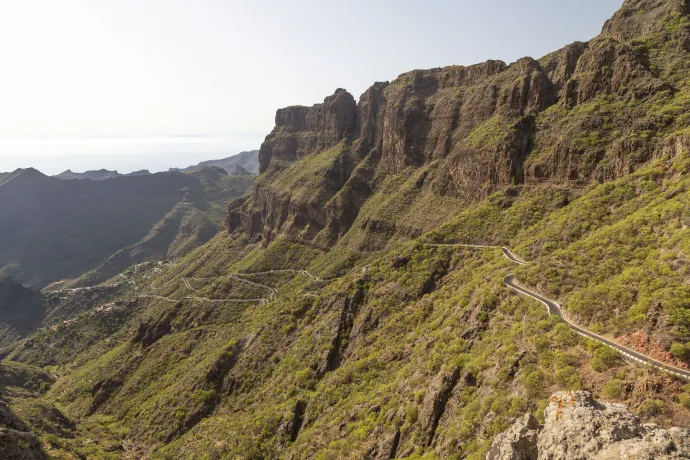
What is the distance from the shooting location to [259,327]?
7019 centimetres

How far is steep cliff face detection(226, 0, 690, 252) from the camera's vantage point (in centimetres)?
5231

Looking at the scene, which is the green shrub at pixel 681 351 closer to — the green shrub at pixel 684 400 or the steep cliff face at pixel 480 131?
the green shrub at pixel 684 400

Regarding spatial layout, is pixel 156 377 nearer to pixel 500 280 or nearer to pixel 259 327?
pixel 259 327

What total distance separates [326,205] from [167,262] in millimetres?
118129

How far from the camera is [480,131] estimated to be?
250 ft

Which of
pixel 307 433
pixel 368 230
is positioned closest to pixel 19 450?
pixel 307 433

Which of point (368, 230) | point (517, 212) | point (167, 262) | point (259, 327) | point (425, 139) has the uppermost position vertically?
point (425, 139)

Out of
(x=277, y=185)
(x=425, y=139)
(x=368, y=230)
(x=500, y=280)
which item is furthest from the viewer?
(x=277, y=185)

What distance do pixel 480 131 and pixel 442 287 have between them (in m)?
41.7

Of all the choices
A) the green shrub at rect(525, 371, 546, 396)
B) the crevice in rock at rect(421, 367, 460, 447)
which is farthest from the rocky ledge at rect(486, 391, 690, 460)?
the crevice in rock at rect(421, 367, 460, 447)

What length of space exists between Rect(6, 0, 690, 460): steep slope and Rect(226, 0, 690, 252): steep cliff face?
1.27ft

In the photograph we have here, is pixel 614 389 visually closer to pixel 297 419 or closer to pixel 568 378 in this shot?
pixel 568 378

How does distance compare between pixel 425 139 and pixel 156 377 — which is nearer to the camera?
pixel 156 377

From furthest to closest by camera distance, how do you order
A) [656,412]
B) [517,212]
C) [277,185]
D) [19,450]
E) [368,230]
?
[277,185] → [368,230] → [517,212] → [19,450] → [656,412]
